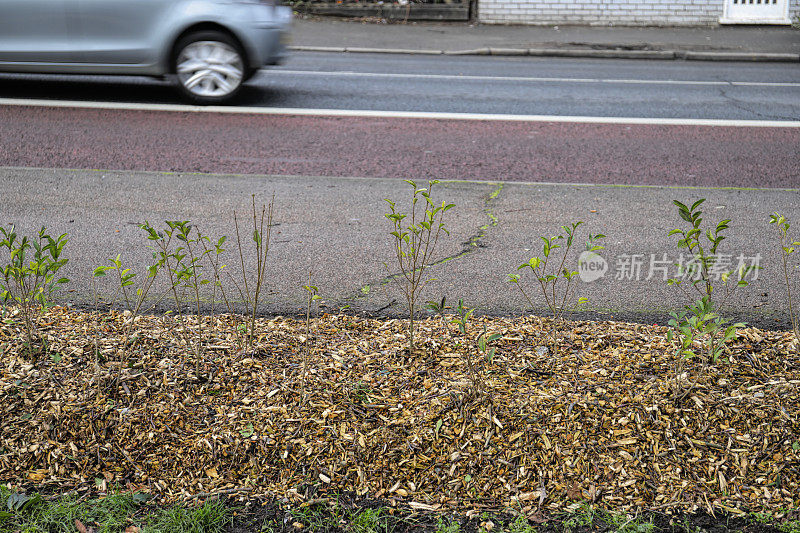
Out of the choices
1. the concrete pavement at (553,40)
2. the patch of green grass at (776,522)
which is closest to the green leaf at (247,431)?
the patch of green grass at (776,522)

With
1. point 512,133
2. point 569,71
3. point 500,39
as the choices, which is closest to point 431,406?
point 512,133

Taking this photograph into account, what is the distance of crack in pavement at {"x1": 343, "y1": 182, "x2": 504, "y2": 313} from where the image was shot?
446 cm

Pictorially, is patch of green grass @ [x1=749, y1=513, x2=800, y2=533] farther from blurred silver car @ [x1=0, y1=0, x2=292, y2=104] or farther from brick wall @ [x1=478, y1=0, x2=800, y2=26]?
brick wall @ [x1=478, y1=0, x2=800, y2=26]

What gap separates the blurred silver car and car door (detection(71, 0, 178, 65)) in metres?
0.01

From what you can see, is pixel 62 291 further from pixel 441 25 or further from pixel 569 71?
pixel 441 25

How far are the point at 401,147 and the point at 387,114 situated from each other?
1.72 m

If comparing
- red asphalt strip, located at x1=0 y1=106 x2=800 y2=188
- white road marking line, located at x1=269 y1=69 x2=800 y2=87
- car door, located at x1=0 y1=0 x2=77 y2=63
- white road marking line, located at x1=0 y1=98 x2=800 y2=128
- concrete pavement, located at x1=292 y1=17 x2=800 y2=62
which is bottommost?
red asphalt strip, located at x1=0 y1=106 x2=800 y2=188

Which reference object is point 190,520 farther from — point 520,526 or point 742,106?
point 742,106

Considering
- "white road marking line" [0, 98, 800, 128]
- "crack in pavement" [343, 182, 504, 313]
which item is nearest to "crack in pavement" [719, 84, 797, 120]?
"white road marking line" [0, 98, 800, 128]

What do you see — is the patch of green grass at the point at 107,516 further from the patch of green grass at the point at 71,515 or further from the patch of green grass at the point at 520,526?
the patch of green grass at the point at 520,526

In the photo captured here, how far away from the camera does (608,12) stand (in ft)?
64.3

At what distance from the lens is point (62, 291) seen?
443 centimetres

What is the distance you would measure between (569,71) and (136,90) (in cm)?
739

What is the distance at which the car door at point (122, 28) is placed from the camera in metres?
9.21
